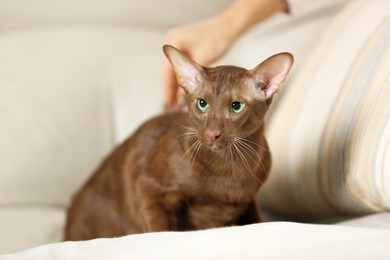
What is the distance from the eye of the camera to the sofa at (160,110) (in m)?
0.80

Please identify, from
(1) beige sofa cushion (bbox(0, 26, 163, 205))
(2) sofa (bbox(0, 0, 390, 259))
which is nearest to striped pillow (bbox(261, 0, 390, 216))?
(2) sofa (bbox(0, 0, 390, 259))

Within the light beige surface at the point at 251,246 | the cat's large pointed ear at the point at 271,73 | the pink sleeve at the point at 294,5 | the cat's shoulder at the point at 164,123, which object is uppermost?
the pink sleeve at the point at 294,5

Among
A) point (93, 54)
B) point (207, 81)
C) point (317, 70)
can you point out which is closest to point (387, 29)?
point (317, 70)

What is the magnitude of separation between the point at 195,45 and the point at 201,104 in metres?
0.58

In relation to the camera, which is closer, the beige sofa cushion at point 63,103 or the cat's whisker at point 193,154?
the cat's whisker at point 193,154

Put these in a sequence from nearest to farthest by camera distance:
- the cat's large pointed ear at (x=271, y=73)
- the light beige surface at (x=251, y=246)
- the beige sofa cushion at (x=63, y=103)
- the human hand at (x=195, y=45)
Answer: the light beige surface at (x=251, y=246), the cat's large pointed ear at (x=271, y=73), the human hand at (x=195, y=45), the beige sofa cushion at (x=63, y=103)

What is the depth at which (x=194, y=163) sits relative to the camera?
1.15 meters

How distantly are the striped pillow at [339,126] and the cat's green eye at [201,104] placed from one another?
32 cm

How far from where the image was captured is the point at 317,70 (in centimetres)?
139

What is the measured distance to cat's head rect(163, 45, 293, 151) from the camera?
1022 millimetres

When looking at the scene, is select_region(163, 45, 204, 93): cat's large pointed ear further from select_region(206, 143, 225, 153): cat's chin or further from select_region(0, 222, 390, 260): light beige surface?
select_region(0, 222, 390, 260): light beige surface

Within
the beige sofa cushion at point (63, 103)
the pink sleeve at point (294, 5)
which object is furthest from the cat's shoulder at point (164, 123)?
the pink sleeve at point (294, 5)

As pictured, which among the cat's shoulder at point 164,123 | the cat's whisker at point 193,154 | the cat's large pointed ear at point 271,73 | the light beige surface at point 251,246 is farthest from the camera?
the cat's shoulder at point 164,123

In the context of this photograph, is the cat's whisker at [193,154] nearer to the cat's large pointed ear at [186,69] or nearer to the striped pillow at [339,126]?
the cat's large pointed ear at [186,69]
